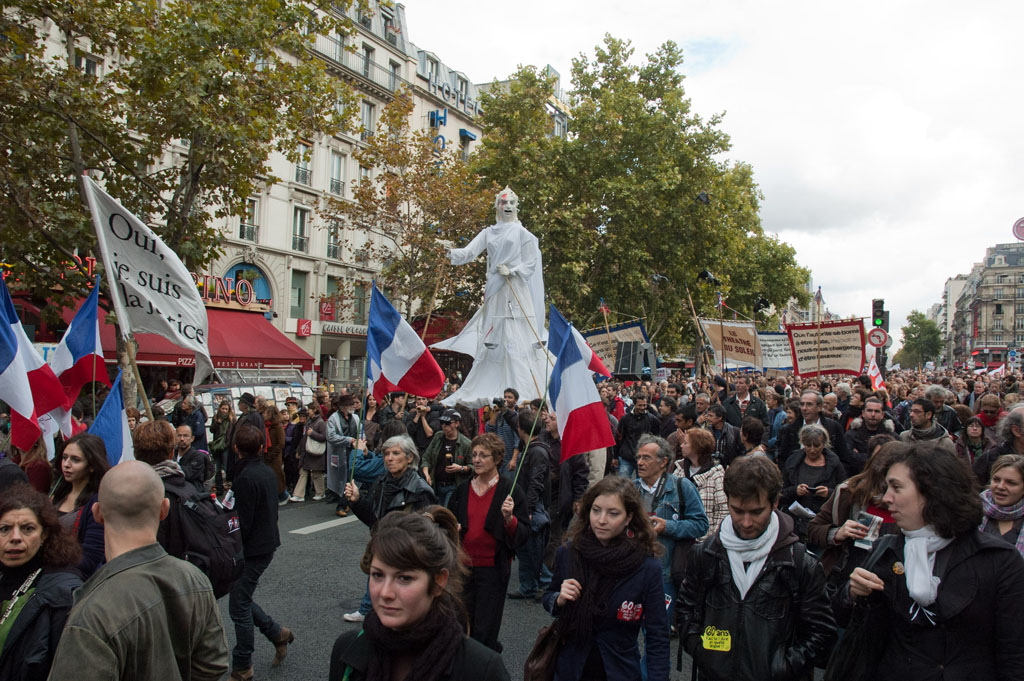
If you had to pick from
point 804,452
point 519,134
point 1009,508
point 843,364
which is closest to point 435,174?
point 519,134

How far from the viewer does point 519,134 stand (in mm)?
26469

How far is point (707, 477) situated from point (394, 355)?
9.80 ft

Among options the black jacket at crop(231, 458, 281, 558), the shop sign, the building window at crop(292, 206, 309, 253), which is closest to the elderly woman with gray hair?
the black jacket at crop(231, 458, 281, 558)

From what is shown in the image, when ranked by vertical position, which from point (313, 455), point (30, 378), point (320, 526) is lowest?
point (320, 526)

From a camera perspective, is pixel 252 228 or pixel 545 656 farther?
pixel 252 228

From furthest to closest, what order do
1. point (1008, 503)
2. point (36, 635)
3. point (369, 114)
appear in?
point (369, 114) < point (1008, 503) < point (36, 635)

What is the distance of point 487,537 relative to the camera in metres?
4.31

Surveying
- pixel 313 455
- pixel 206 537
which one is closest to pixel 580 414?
pixel 206 537

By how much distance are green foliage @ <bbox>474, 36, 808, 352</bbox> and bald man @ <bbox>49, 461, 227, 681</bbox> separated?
22020 millimetres

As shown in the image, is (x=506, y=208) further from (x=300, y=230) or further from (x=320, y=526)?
(x=300, y=230)

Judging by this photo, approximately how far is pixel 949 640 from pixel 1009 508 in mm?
1393

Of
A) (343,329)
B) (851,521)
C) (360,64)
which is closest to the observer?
(851,521)

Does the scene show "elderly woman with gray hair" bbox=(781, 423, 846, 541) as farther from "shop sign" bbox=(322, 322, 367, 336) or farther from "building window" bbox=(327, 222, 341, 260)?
"building window" bbox=(327, 222, 341, 260)

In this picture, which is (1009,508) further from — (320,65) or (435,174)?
(435,174)
